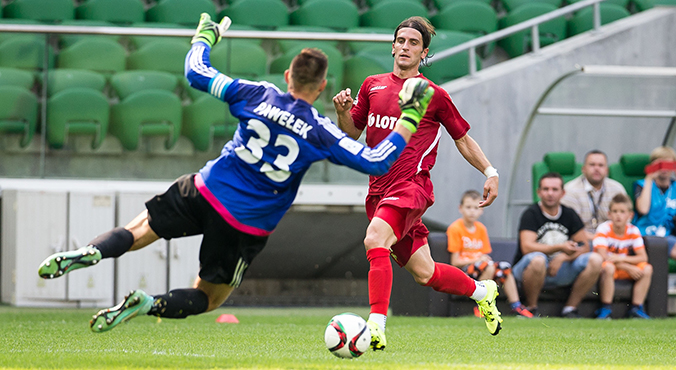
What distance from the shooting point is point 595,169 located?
9.31 m

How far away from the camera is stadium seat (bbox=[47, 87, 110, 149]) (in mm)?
9258

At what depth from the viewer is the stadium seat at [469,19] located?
12148 millimetres

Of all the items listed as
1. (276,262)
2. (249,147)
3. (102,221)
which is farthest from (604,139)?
(249,147)

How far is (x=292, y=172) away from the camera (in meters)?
4.08

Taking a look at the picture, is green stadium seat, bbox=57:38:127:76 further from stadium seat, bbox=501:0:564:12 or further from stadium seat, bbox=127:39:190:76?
stadium seat, bbox=501:0:564:12

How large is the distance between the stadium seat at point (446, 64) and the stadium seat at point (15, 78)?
4.21 m

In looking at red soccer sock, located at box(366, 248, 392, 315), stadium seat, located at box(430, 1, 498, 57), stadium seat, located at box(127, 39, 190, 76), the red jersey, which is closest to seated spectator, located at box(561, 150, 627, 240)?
stadium seat, located at box(430, 1, 498, 57)

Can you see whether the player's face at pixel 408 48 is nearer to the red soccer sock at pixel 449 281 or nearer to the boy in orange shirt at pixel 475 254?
the red soccer sock at pixel 449 281

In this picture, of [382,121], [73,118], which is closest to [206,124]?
[73,118]

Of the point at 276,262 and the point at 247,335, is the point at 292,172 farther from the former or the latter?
the point at 276,262

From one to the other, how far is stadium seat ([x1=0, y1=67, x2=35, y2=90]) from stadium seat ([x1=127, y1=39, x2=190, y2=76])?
1.05 m

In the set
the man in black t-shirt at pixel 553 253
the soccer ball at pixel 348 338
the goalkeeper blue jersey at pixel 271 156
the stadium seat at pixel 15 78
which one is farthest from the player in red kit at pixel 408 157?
the stadium seat at pixel 15 78

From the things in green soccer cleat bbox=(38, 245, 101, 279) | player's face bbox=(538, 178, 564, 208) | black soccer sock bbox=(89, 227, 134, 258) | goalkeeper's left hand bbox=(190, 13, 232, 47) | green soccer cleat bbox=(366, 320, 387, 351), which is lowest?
green soccer cleat bbox=(366, 320, 387, 351)

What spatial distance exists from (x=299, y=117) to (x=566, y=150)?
24.2 ft
